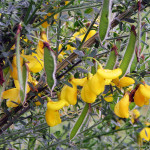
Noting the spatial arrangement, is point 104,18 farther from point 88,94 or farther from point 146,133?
point 146,133

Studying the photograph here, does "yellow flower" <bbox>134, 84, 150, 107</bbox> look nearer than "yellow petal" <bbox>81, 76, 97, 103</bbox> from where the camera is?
No

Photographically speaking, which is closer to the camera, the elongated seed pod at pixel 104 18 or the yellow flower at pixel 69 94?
the elongated seed pod at pixel 104 18

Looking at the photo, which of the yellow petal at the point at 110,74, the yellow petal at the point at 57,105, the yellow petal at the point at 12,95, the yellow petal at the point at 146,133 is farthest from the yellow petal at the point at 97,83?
the yellow petal at the point at 146,133

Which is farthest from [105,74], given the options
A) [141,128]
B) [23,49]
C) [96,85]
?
[141,128]

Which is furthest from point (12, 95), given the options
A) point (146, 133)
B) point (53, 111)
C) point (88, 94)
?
point (146, 133)

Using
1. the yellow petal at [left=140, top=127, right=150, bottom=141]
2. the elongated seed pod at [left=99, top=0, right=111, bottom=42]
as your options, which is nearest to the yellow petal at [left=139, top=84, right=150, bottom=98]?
the elongated seed pod at [left=99, top=0, right=111, bottom=42]

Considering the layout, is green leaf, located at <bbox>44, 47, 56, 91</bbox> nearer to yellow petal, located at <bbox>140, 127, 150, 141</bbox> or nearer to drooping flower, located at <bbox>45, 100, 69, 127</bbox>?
drooping flower, located at <bbox>45, 100, 69, 127</bbox>

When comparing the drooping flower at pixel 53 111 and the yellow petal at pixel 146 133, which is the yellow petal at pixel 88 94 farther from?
the yellow petal at pixel 146 133

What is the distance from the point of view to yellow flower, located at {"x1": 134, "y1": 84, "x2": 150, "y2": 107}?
816 millimetres

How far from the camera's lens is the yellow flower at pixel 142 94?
0.82 m

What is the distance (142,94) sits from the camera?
32.4 inches

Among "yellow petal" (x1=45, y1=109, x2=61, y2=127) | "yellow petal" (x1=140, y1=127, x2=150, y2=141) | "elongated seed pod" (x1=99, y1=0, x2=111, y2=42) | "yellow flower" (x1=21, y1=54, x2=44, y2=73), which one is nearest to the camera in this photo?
"elongated seed pod" (x1=99, y1=0, x2=111, y2=42)

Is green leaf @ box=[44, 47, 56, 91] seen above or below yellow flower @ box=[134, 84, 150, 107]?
above

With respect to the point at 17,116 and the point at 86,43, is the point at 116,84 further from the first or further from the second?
the point at 17,116
